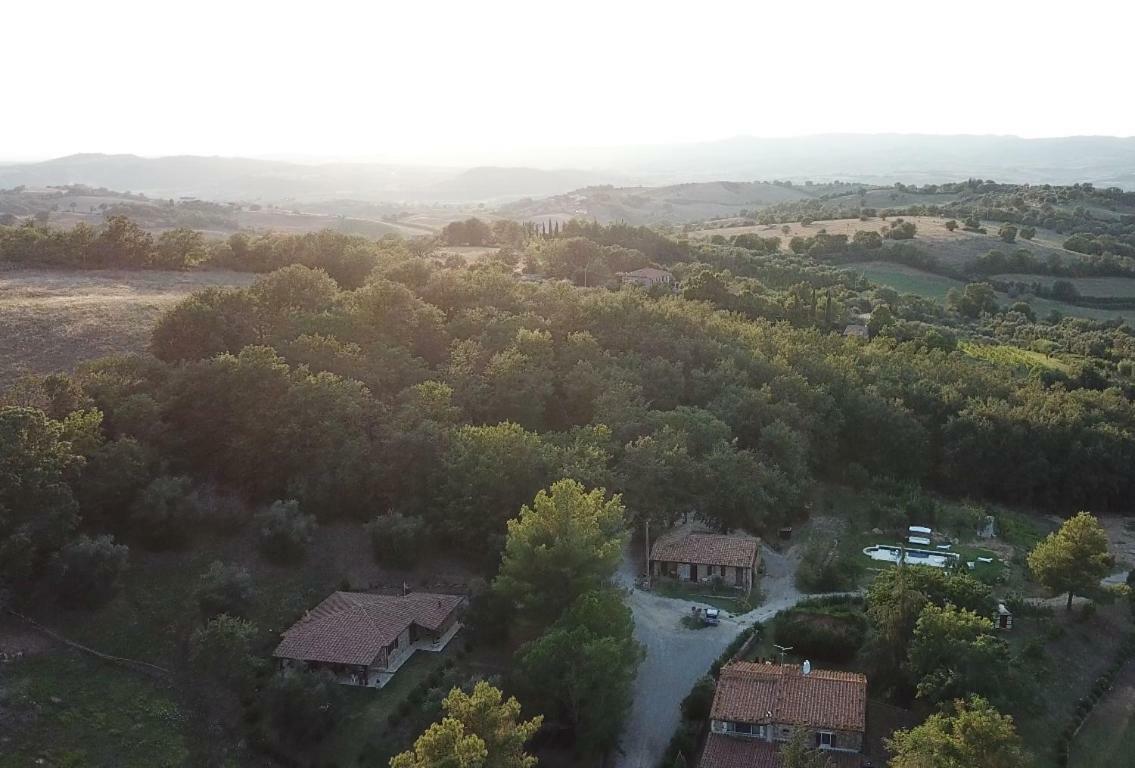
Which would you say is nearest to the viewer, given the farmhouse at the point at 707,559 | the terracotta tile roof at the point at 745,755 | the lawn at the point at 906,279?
the terracotta tile roof at the point at 745,755

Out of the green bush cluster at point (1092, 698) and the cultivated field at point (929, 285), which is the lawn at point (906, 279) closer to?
the cultivated field at point (929, 285)

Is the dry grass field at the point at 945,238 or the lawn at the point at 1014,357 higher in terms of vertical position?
the dry grass field at the point at 945,238

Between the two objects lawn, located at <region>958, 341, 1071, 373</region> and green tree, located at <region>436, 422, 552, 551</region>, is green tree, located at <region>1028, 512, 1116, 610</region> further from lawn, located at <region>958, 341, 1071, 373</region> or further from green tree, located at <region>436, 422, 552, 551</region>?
lawn, located at <region>958, 341, 1071, 373</region>

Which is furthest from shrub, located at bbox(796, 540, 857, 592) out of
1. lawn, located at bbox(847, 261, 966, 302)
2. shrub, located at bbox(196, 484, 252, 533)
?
lawn, located at bbox(847, 261, 966, 302)

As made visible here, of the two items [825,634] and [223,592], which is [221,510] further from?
[825,634]

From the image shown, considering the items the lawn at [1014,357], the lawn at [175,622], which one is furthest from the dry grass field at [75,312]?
the lawn at [1014,357]
